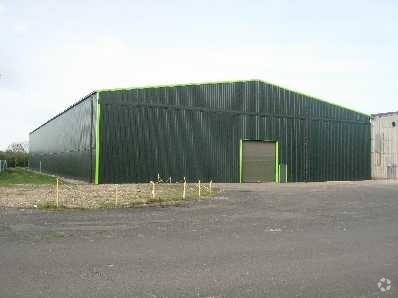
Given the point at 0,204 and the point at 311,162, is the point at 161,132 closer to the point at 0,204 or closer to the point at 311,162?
the point at 311,162

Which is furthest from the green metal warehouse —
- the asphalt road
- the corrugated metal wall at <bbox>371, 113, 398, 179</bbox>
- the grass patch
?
the asphalt road

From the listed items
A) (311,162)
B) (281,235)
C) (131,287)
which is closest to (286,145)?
(311,162)

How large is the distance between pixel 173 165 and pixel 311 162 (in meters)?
12.8

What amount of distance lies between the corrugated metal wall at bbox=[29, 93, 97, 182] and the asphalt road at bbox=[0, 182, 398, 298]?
16.9 m

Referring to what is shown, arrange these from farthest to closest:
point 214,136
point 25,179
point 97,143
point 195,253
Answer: point 25,179 → point 214,136 → point 97,143 → point 195,253

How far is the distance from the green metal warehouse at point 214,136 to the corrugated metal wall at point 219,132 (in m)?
0.07

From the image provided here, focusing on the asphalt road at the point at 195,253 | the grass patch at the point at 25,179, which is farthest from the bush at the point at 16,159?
the asphalt road at the point at 195,253

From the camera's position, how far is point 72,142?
41.6 meters

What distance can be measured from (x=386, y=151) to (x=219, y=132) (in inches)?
824

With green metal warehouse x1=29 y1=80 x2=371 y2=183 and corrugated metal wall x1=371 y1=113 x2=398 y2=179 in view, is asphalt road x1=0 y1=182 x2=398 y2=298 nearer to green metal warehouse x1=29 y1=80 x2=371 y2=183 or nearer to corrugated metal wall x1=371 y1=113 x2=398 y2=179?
green metal warehouse x1=29 y1=80 x2=371 y2=183

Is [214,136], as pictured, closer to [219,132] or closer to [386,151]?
[219,132]

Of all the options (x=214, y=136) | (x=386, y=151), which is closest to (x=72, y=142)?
(x=214, y=136)

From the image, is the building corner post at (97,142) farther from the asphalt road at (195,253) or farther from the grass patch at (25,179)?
the asphalt road at (195,253)

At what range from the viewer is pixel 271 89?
3900 centimetres
